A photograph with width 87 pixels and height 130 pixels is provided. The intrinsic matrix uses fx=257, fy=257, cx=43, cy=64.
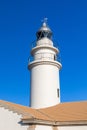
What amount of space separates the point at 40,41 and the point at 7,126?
940 cm

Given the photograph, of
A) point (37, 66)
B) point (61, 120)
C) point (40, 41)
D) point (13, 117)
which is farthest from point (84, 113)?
point (40, 41)

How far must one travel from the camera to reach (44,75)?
71.1ft

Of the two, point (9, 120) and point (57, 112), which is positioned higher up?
point (57, 112)

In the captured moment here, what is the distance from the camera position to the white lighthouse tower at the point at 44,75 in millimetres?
21281

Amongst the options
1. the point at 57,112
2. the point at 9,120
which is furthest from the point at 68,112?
the point at 9,120

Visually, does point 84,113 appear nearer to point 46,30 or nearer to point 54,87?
point 54,87

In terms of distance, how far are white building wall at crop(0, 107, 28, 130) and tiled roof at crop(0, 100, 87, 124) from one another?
0.30 metres

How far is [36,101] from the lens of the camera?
70.0ft

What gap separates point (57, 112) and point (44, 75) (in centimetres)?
401

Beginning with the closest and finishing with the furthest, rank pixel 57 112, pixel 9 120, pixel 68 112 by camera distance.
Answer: pixel 9 120
pixel 68 112
pixel 57 112

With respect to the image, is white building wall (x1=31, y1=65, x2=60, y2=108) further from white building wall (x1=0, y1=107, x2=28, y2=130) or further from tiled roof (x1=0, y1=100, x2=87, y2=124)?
white building wall (x1=0, y1=107, x2=28, y2=130)

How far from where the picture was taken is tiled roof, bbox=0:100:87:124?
15.6 meters

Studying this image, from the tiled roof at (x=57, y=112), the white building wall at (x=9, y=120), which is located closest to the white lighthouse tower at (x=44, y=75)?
the tiled roof at (x=57, y=112)

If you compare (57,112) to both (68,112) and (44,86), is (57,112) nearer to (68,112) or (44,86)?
(68,112)
